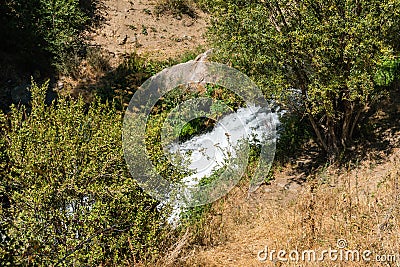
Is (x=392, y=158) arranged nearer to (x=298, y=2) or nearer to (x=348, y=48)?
(x=348, y=48)

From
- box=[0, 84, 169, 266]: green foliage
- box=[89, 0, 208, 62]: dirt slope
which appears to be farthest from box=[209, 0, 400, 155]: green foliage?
box=[89, 0, 208, 62]: dirt slope

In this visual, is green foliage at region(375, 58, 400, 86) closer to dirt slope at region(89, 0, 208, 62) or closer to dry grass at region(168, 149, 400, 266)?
dry grass at region(168, 149, 400, 266)

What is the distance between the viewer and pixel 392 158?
24.3ft

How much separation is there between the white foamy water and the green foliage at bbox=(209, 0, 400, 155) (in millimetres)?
1362

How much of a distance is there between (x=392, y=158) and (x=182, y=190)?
3.99 metres

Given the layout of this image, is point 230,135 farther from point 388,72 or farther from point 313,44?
point 388,72

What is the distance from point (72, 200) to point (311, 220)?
3002mm

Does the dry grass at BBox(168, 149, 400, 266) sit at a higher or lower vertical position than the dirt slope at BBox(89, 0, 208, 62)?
lower

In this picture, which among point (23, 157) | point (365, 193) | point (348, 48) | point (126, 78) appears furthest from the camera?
→ point (126, 78)

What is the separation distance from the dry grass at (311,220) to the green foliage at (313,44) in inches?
47.9

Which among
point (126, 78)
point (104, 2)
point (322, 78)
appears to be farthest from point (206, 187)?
point (104, 2)

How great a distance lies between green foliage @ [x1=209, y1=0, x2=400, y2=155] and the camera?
21.0ft

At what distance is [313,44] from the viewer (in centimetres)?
664

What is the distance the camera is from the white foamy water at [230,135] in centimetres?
820
